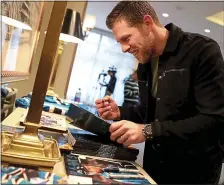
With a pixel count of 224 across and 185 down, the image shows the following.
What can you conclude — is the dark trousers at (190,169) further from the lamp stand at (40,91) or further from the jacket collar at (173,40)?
the lamp stand at (40,91)

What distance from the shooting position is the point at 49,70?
1.87 feet

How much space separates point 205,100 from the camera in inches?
33.7

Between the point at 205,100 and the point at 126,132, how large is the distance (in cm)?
28

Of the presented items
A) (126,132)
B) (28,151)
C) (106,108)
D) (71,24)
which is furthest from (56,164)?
(71,24)

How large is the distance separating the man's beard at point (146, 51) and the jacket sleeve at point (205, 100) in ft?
0.66

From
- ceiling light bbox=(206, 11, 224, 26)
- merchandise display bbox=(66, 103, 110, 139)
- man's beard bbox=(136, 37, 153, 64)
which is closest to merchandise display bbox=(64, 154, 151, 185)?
Result: merchandise display bbox=(66, 103, 110, 139)

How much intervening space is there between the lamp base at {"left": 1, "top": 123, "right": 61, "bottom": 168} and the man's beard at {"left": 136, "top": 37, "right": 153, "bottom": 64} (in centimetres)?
60

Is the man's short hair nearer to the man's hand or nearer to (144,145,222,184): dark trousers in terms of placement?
the man's hand

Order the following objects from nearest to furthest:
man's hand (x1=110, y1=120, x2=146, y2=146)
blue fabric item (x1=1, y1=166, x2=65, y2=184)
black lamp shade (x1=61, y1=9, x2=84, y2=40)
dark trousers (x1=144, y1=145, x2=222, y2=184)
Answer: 1. blue fabric item (x1=1, y1=166, x2=65, y2=184)
2. man's hand (x1=110, y1=120, x2=146, y2=146)
3. dark trousers (x1=144, y1=145, x2=222, y2=184)
4. black lamp shade (x1=61, y1=9, x2=84, y2=40)

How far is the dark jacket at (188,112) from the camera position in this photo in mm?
823

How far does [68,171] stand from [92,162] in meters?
Result: 0.12

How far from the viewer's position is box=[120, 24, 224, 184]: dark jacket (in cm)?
82

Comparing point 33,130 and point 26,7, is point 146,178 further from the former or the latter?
point 26,7

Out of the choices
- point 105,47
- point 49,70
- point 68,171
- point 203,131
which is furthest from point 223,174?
point 105,47
